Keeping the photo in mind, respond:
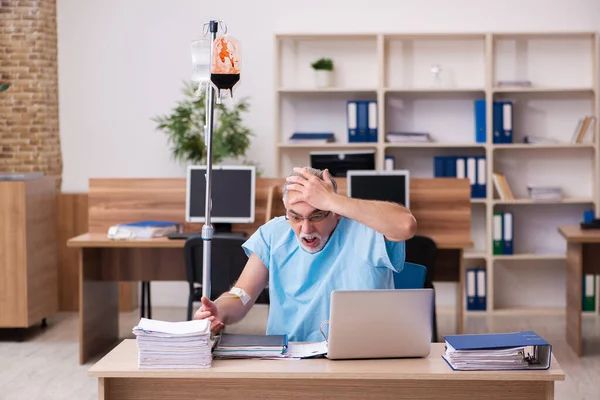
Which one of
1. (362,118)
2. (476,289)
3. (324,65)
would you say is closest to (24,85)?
(324,65)

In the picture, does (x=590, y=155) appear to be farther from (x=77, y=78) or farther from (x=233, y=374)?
(x=233, y=374)

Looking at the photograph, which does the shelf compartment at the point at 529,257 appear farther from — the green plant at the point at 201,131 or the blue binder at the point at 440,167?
the green plant at the point at 201,131

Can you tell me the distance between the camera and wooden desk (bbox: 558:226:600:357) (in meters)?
5.02

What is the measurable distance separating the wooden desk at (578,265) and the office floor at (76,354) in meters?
0.14

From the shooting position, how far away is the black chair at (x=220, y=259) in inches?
179

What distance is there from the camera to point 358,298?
2.16 metres

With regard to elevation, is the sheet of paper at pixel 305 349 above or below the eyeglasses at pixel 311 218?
below

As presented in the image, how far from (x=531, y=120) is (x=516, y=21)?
2.50 feet

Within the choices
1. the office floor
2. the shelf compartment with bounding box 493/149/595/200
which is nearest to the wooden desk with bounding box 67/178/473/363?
the office floor

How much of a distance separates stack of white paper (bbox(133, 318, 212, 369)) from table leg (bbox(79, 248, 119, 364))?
9.31 feet

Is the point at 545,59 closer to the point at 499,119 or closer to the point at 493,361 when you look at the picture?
the point at 499,119

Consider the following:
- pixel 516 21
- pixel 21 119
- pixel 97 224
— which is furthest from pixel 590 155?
pixel 21 119

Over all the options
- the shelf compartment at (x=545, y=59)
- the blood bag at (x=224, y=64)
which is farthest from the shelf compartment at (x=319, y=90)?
the blood bag at (x=224, y=64)

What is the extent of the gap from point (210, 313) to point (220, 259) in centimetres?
214
